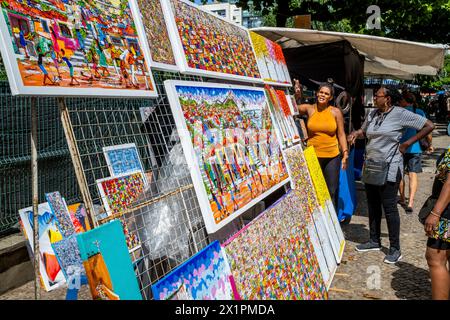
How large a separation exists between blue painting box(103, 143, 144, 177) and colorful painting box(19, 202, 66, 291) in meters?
0.76

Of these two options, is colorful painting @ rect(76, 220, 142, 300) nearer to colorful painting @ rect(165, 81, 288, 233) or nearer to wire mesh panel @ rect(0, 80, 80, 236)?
colorful painting @ rect(165, 81, 288, 233)

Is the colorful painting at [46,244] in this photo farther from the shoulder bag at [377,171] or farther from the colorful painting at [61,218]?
the shoulder bag at [377,171]

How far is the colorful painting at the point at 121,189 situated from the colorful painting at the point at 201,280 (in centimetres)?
205

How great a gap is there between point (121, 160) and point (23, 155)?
1.33 meters

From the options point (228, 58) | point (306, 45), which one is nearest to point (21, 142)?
point (228, 58)

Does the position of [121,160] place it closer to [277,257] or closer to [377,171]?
[277,257]

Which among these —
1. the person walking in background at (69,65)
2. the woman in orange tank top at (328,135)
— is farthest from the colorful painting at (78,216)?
the person walking in background at (69,65)

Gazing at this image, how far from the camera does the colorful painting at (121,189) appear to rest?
12.6ft

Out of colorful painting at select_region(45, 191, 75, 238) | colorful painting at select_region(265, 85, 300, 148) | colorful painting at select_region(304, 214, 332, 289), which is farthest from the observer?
colorful painting at select_region(265, 85, 300, 148)

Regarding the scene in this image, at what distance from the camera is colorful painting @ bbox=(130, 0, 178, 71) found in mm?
2066

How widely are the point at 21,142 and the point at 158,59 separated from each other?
3426 millimetres

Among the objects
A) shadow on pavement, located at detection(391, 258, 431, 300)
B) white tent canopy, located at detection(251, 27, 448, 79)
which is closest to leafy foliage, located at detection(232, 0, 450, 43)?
white tent canopy, located at detection(251, 27, 448, 79)

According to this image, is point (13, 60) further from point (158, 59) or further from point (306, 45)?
point (306, 45)

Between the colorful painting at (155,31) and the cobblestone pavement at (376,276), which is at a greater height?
the colorful painting at (155,31)
